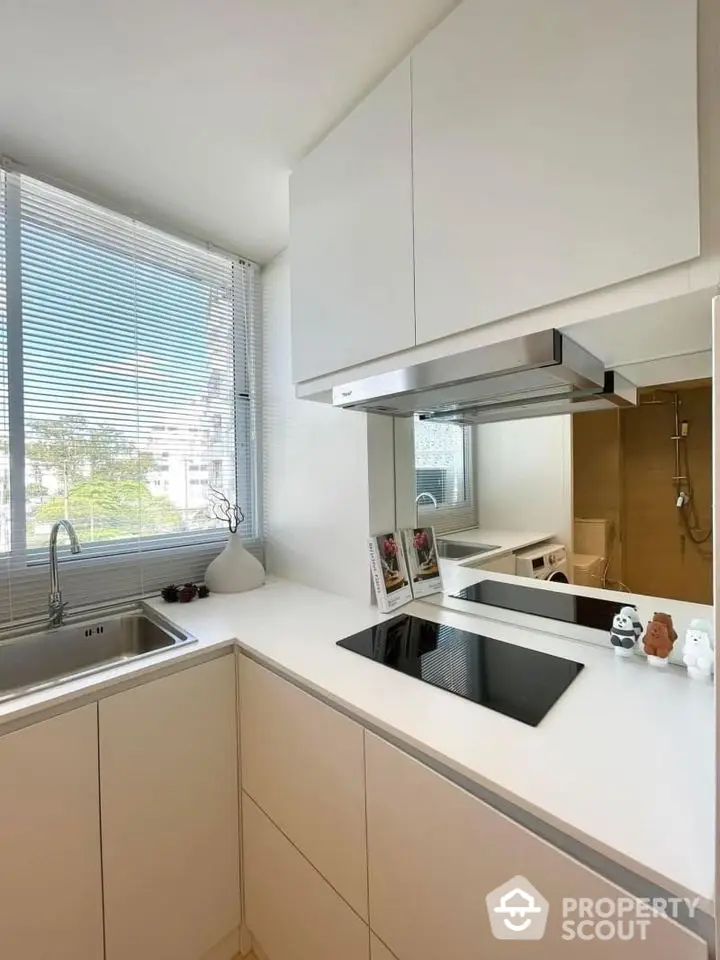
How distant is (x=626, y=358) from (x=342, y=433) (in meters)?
0.96

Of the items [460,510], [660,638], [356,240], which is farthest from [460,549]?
[356,240]

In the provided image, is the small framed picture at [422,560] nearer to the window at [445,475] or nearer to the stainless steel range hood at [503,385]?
the window at [445,475]

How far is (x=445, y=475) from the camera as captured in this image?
1586mm

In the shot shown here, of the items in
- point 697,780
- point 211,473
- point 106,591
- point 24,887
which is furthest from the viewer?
point 211,473

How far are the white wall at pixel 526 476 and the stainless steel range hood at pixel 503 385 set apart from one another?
1.9 inches

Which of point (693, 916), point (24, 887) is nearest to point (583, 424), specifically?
point (693, 916)

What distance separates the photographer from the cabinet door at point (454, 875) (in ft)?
1.83

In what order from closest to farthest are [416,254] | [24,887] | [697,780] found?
[697,780] < [24,887] < [416,254]

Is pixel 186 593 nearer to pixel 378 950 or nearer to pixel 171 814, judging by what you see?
pixel 171 814

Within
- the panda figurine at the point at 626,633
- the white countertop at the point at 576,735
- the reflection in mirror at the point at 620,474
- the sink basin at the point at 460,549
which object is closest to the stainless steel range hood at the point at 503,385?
the reflection in mirror at the point at 620,474

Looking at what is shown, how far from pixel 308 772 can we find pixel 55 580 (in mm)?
1040

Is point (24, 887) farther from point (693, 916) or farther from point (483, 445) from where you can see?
point (483, 445)

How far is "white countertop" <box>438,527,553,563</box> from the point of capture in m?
1.33

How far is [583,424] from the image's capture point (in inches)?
46.9
